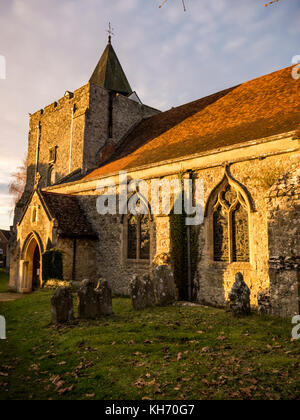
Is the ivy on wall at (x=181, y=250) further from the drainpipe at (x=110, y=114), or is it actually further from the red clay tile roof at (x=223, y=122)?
the drainpipe at (x=110, y=114)

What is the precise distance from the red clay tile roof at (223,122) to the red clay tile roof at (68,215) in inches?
105

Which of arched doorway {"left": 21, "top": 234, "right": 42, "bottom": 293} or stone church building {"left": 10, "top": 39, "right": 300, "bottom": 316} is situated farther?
arched doorway {"left": 21, "top": 234, "right": 42, "bottom": 293}

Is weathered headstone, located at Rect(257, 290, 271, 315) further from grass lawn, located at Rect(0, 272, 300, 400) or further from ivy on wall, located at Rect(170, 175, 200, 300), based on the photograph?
ivy on wall, located at Rect(170, 175, 200, 300)

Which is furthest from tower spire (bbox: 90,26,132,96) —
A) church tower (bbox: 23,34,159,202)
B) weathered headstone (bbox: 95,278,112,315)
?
weathered headstone (bbox: 95,278,112,315)

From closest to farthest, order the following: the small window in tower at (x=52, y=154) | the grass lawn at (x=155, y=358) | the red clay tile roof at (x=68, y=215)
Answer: the grass lawn at (x=155, y=358)
the red clay tile roof at (x=68, y=215)
the small window in tower at (x=52, y=154)

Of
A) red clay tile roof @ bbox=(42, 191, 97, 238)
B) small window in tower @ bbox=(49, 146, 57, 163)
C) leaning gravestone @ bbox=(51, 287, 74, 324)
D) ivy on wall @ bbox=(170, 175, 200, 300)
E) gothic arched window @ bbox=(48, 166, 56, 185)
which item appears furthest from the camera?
small window in tower @ bbox=(49, 146, 57, 163)

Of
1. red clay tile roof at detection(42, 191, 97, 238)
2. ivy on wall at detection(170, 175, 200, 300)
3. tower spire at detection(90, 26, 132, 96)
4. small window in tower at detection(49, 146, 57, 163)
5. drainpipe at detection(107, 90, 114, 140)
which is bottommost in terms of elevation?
ivy on wall at detection(170, 175, 200, 300)

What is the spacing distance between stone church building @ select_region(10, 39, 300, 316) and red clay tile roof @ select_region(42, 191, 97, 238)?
65 millimetres

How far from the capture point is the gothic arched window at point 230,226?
11.0 metres

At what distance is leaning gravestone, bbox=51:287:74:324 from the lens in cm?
855

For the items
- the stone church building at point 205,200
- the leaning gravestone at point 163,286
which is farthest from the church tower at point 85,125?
the leaning gravestone at point 163,286
